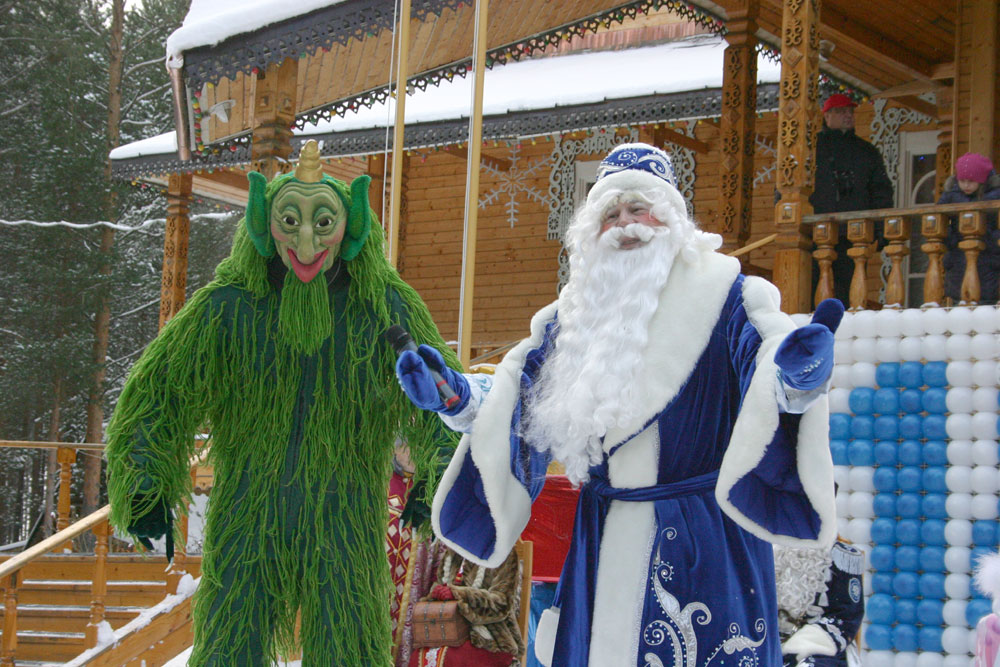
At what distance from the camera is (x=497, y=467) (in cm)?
269

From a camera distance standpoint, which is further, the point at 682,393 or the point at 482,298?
the point at 482,298

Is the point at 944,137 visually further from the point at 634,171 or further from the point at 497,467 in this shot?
the point at 497,467

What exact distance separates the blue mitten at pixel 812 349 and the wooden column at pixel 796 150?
387cm

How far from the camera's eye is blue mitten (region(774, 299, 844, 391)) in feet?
7.04

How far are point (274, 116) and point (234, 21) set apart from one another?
23.7 inches

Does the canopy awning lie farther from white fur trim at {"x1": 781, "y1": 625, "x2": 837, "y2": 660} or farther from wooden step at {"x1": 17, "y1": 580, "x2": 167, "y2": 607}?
white fur trim at {"x1": 781, "y1": 625, "x2": 837, "y2": 660}

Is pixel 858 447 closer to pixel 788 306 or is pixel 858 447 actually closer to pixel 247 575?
pixel 788 306

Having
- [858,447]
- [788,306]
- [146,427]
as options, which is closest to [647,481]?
[146,427]

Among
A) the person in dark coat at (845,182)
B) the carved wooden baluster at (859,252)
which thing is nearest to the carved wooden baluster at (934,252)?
the carved wooden baluster at (859,252)

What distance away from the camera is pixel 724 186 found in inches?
313

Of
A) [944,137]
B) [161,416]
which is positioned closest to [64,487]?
[161,416]

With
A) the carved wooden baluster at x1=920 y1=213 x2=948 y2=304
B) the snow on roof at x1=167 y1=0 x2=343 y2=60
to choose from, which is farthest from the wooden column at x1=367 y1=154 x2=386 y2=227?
the carved wooden baluster at x1=920 y1=213 x2=948 y2=304

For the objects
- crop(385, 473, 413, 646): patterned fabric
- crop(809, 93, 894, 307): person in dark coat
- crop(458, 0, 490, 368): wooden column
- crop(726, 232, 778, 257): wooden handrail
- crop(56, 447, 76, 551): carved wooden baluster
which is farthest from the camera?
crop(56, 447, 76, 551): carved wooden baluster

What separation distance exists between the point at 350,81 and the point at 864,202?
335 cm
